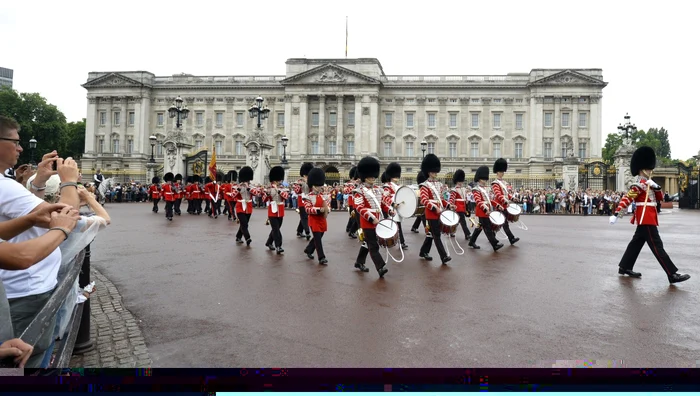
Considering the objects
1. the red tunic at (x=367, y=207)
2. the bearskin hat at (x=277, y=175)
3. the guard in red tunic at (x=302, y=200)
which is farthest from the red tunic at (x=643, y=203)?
the bearskin hat at (x=277, y=175)

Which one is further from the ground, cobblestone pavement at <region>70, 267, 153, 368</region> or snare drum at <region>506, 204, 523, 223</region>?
snare drum at <region>506, 204, 523, 223</region>

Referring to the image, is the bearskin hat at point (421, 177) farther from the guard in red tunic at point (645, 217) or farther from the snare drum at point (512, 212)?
the guard in red tunic at point (645, 217)

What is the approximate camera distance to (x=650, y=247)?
7125mm

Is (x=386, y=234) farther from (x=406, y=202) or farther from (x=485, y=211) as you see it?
(x=485, y=211)

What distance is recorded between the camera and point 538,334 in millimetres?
4516

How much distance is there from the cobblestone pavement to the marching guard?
12.4 ft

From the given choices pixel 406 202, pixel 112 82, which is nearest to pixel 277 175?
pixel 406 202

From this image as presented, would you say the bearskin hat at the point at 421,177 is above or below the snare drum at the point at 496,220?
above

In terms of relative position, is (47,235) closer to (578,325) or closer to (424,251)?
(578,325)

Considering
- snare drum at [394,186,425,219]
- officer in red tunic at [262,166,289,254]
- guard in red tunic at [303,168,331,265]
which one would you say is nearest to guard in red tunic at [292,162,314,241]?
officer in red tunic at [262,166,289,254]

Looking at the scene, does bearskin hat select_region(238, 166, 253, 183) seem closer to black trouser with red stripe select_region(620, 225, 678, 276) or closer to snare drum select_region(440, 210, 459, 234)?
snare drum select_region(440, 210, 459, 234)

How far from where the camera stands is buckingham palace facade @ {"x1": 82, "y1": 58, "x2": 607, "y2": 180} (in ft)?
191

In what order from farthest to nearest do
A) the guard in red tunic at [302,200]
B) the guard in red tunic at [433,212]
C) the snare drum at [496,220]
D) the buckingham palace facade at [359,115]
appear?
the buckingham palace facade at [359,115], the guard in red tunic at [302,200], the snare drum at [496,220], the guard in red tunic at [433,212]

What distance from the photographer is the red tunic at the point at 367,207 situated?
7.53m
